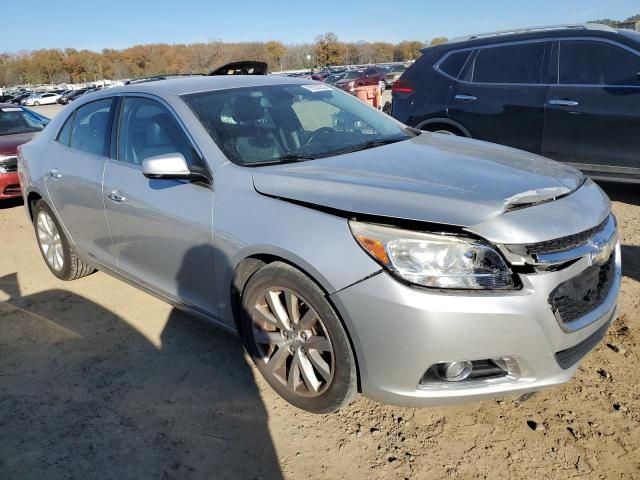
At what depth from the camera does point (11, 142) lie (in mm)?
7336

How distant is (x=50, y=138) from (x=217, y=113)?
6.65 ft

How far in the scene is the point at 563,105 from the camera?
216 inches

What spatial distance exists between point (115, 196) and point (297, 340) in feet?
5.44

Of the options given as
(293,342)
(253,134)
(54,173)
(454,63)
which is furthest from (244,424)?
(454,63)

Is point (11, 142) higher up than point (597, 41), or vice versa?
Answer: point (597, 41)

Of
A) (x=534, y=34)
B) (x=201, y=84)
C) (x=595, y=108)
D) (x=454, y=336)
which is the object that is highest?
(x=534, y=34)

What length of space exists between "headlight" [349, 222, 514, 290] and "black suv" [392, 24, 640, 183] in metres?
4.05

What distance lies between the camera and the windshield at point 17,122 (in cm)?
823

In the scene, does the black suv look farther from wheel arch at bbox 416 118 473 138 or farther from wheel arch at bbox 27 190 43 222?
wheel arch at bbox 27 190 43 222

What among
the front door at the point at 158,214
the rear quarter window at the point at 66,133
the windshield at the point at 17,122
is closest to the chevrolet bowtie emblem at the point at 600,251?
the front door at the point at 158,214

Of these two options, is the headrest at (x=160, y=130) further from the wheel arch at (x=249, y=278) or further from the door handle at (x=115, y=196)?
the wheel arch at (x=249, y=278)

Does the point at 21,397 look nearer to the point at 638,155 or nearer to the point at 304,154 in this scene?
the point at 304,154

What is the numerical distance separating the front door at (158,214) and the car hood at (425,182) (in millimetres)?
492

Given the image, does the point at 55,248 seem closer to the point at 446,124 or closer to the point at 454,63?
the point at 446,124
